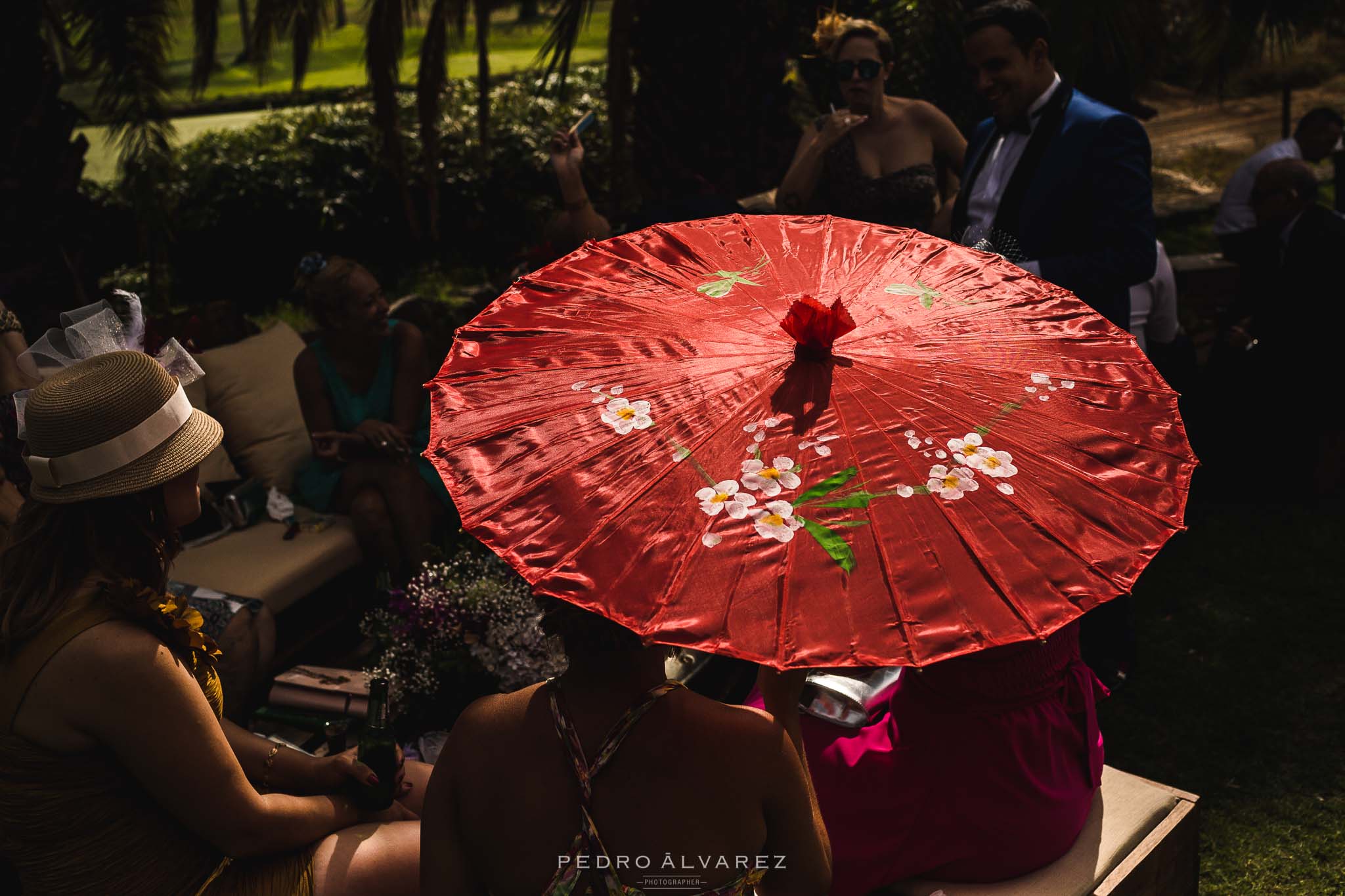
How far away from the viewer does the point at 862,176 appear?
5.21 meters

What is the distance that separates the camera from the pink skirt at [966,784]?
→ 8.25 feet

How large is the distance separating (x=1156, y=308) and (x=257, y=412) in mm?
4244

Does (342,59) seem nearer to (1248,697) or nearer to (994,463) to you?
(1248,697)

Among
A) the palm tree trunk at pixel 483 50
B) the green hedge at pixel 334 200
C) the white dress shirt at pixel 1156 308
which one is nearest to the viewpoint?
the white dress shirt at pixel 1156 308

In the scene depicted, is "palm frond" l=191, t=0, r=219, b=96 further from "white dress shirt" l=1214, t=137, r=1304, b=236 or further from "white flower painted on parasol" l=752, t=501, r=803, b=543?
"white dress shirt" l=1214, t=137, r=1304, b=236

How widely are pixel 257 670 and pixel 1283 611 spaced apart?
4.33m

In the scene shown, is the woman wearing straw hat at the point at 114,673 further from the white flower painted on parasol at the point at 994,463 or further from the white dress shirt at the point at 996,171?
the white dress shirt at the point at 996,171

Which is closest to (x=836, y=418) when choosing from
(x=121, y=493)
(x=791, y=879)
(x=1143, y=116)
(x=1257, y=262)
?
(x=791, y=879)

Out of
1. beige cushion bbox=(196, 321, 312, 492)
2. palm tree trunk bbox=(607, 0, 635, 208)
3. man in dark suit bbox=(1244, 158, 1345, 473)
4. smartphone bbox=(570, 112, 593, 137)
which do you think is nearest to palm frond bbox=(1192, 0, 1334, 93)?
man in dark suit bbox=(1244, 158, 1345, 473)

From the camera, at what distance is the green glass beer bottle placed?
2.88 m

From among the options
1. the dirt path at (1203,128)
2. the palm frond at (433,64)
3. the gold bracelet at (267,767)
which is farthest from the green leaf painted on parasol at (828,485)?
the dirt path at (1203,128)

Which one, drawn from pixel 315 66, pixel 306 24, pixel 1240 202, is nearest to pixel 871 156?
pixel 306 24

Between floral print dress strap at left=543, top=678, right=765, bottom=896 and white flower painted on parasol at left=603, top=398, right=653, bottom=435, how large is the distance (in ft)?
1.72

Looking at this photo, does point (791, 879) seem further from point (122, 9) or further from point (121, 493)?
point (122, 9)
